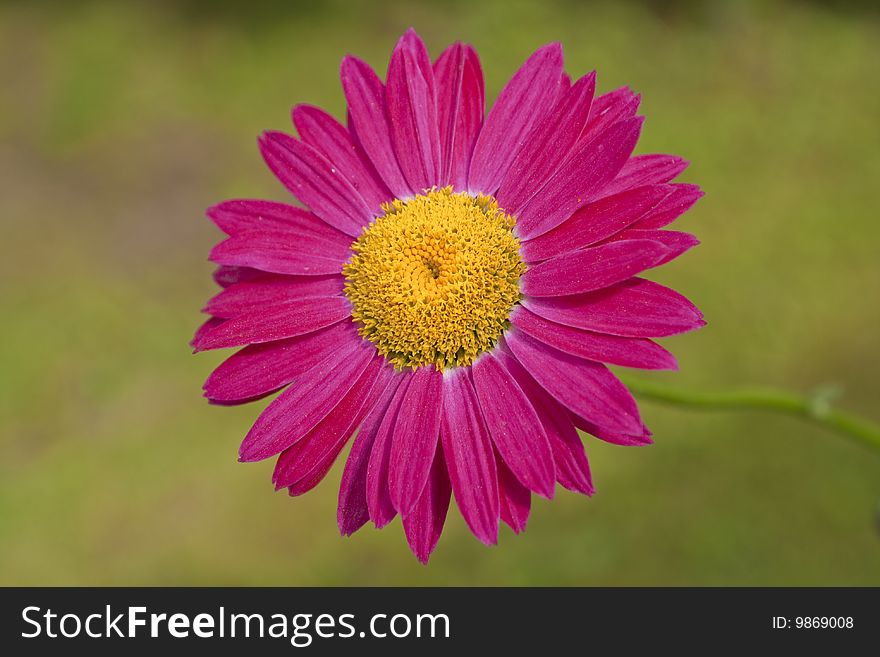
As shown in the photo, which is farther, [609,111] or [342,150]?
[342,150]

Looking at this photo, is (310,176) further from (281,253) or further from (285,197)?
(285,197)

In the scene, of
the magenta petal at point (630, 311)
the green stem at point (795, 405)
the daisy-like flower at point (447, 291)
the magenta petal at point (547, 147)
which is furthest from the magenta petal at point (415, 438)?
the green stem at point (795, 405)

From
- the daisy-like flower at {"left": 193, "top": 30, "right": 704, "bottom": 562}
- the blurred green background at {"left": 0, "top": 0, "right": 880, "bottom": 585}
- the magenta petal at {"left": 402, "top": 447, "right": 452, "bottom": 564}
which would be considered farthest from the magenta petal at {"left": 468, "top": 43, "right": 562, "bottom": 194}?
the blurred green background at {"left": 0, "top": 0, "right": 880, "bottom": 585}

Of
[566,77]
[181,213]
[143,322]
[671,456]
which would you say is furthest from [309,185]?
[181,213]

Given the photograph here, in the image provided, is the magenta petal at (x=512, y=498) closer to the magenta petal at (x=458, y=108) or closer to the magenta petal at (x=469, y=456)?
the magenta petal at (x=469, y=456)

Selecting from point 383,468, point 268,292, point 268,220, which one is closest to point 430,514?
point 383,468
